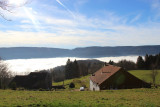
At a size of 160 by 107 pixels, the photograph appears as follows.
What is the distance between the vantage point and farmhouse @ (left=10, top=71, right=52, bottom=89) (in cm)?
5450

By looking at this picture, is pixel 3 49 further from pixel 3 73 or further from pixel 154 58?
pixel 154 58

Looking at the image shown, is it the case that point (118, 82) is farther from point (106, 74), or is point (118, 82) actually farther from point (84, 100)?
point (84, 100)

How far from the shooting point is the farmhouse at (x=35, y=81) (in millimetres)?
54500

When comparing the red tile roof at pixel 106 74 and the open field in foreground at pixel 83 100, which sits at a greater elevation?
the red tile roof at pixel 106 74

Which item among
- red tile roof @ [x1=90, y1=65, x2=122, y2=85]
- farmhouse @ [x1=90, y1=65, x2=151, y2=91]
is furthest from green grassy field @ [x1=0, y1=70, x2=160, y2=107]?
red tile roof @ [x1=90, y1=65, x2=122, y2=85]

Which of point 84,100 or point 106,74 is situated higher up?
point 106,74

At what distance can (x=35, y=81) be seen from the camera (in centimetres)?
5506

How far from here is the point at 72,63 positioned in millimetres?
105250

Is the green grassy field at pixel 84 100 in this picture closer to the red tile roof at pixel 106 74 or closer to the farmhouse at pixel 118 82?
the farmhouse at pixel 118 82

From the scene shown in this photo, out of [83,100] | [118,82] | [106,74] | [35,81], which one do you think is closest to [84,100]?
[83,100]

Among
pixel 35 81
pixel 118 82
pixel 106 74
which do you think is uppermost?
pixel 106 74

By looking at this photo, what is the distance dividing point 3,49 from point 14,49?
45.7 ft

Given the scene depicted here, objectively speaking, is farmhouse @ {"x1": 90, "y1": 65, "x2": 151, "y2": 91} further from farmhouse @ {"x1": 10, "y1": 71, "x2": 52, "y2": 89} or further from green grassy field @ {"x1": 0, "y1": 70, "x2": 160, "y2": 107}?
farmhouse @ {"x1": 10, "y1": 71, "x2": 52, "y2": 89}

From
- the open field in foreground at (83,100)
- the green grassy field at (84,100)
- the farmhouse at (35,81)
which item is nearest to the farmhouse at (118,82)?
the green grassy field at (84,100)
